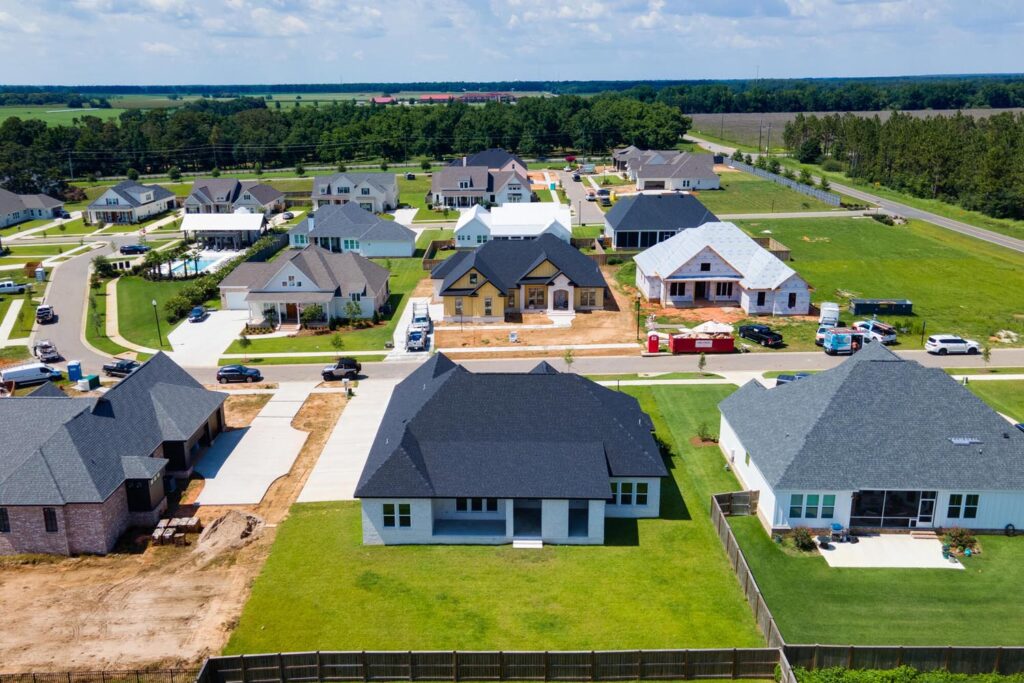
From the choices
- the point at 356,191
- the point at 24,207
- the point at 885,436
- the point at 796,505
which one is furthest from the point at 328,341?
the point at 24,207

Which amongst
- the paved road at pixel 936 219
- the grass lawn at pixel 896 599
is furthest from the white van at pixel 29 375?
the paved road at pixel 936 219

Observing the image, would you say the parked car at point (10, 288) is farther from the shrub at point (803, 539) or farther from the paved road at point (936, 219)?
the paved road at point (936, 219)

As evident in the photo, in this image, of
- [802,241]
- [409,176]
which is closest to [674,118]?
[409,176]

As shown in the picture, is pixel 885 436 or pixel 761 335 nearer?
pixel 885 436

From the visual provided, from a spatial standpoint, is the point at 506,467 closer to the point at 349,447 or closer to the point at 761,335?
the point at 349,447

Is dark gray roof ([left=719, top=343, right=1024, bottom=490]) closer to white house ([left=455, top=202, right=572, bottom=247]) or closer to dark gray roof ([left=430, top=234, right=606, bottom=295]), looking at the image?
dark gray roof ([left=430, top=234, right=606, bottom=295])
